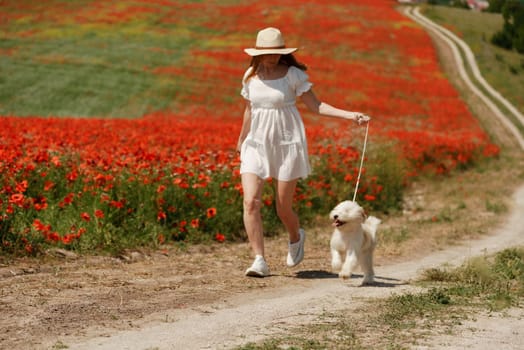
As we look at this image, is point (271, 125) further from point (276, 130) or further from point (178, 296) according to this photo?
point (178, 296)

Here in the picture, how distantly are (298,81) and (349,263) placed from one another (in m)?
1.80

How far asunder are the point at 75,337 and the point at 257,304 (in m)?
1.75

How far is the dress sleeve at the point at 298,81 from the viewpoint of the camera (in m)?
7.83

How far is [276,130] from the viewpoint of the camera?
25.8 feet

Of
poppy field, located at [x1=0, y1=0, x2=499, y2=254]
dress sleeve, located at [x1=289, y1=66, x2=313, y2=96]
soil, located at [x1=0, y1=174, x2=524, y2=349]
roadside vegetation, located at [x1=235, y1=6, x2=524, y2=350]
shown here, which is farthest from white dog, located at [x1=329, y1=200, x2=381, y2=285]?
poppy field, located at [x1=0, y1=0, x2=499, y2=254]

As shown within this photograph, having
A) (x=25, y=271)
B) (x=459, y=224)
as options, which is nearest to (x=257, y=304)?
(x=25, y=271)

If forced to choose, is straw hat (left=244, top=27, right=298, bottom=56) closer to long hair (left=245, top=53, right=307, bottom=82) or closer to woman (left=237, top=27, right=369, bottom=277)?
woman (left=237, top=27, right=369, bottom=277)

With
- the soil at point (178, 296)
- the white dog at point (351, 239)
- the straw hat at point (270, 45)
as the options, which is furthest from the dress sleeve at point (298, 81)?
the soil at point (178, 296)

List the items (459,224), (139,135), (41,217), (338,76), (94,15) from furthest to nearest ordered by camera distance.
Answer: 1. (94,15)
2. (338,76)
3. (139,135)
4. (459,224)
5. (41,217)

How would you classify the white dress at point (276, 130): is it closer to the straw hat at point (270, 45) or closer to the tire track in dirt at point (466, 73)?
the straw hat at point (270, 45)

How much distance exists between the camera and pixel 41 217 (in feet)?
30.9

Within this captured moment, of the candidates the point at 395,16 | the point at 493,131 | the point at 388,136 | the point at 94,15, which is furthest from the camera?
the point at 395,16

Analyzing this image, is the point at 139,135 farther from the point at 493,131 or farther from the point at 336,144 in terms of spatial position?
the point at 493,131

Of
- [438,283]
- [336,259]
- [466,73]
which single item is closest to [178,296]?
[336,259]
